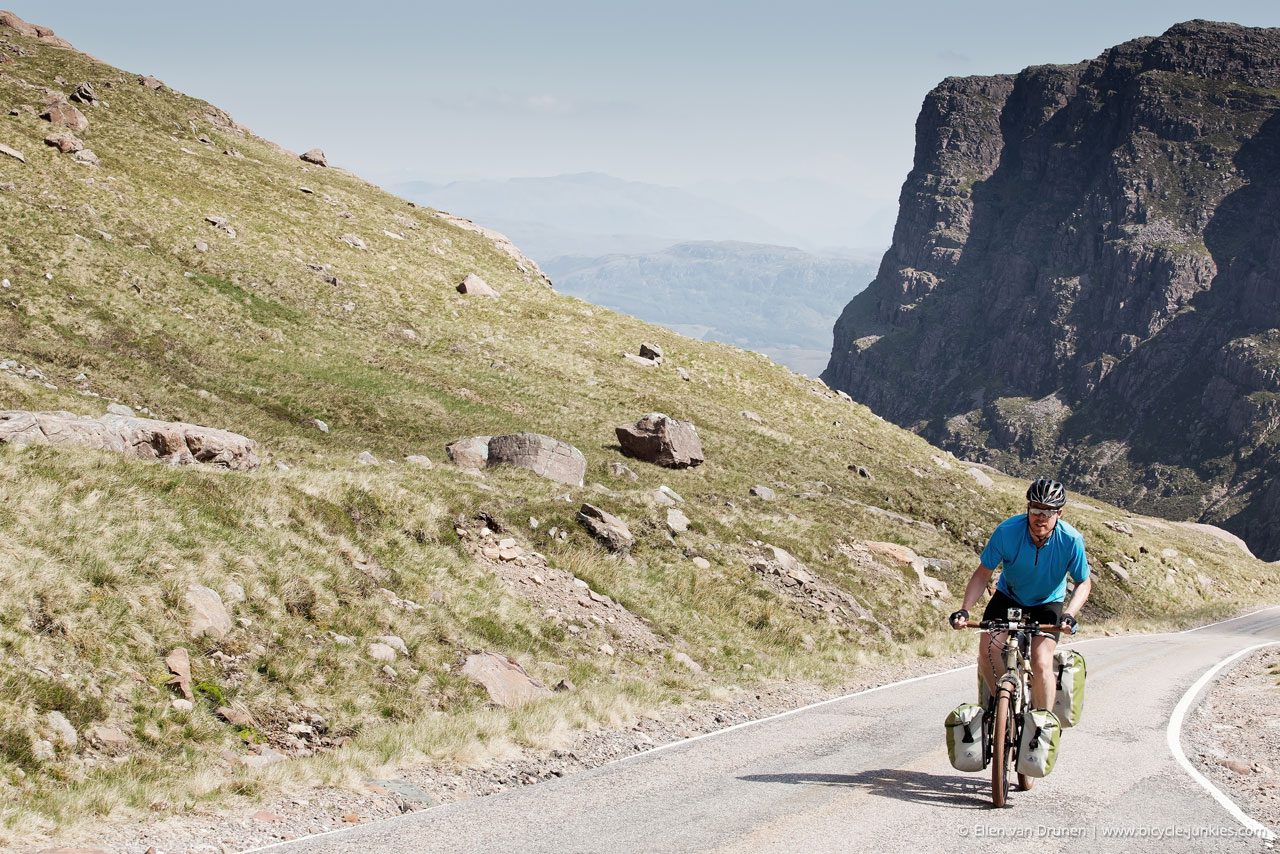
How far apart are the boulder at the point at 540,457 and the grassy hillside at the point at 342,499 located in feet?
5.79

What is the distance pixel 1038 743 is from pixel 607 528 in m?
14.5

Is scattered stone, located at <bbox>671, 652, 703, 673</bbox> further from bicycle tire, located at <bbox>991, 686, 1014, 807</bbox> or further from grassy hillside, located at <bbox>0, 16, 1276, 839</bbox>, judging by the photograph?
bicycle tire, located at <bbox>991, 686, 1014, 807</bbox>

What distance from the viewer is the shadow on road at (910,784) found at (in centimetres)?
962

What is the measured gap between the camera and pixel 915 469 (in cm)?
5312

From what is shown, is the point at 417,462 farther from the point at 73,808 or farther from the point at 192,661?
the point at 73,808

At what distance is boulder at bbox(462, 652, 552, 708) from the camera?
1477 centimetres

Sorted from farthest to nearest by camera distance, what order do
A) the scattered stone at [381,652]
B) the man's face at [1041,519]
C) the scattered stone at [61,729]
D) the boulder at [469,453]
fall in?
the boulder at [469,453] < the scattered stone at [381,652] < the scattered stone at [61,729] < the man's face at [1041,519]

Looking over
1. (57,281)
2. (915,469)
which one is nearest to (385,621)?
(57,281)

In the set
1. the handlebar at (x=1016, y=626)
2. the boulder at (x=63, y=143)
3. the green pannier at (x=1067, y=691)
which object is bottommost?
the green pannier at (x=1067, y=691)

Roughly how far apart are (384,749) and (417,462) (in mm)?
17295

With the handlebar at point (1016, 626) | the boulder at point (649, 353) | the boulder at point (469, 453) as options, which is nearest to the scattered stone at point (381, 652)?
the handlebar at point (1016, 626)


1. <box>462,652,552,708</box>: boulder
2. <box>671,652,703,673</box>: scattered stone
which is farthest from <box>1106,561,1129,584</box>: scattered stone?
<box>462,652,552,708</box>: boulder

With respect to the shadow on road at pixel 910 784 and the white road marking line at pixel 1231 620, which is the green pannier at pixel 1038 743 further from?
the white road marking line at pixel 1231 620

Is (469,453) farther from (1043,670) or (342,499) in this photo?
(1043,670)
